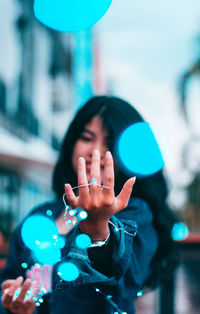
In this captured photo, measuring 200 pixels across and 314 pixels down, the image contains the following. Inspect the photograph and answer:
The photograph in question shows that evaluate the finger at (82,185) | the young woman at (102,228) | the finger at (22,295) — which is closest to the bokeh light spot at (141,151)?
the young woman at (102,228)

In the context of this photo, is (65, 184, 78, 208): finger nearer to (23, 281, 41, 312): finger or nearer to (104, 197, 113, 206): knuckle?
(104, 197, 113, 206): knuckle

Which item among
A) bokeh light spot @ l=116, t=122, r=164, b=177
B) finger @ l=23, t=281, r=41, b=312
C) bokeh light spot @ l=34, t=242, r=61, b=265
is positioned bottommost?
finger @ l=23, t=281, r=41, b=312

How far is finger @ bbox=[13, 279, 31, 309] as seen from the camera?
524mm

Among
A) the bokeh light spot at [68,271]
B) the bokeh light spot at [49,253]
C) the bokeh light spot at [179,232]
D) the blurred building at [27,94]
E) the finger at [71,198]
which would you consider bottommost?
the bokeh light spot at [68,271]

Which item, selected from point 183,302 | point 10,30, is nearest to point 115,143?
point 183,302

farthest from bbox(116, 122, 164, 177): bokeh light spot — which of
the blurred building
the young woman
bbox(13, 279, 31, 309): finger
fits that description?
the blurred building

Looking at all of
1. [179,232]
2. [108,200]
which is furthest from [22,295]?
[179,232]

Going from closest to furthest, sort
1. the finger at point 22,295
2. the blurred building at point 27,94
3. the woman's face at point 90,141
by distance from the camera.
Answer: the finger at point 22,295 → the woman's face at point 90,141 → the blurred building at point 27,94

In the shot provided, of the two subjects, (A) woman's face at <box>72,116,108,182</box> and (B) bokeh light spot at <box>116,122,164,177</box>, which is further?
(A) woman's face at <box>72,116,108,182</box>

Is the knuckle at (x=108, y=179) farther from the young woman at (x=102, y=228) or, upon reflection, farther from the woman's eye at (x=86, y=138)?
the woman's eye at (x=86, y=138)

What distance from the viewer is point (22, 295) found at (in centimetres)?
55

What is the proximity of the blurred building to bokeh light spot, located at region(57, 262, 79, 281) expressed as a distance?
3672 millimetres

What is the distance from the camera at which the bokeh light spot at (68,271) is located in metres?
0.43

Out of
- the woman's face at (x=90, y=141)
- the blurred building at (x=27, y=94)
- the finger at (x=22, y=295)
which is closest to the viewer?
the finger at (x=22, y=295)
